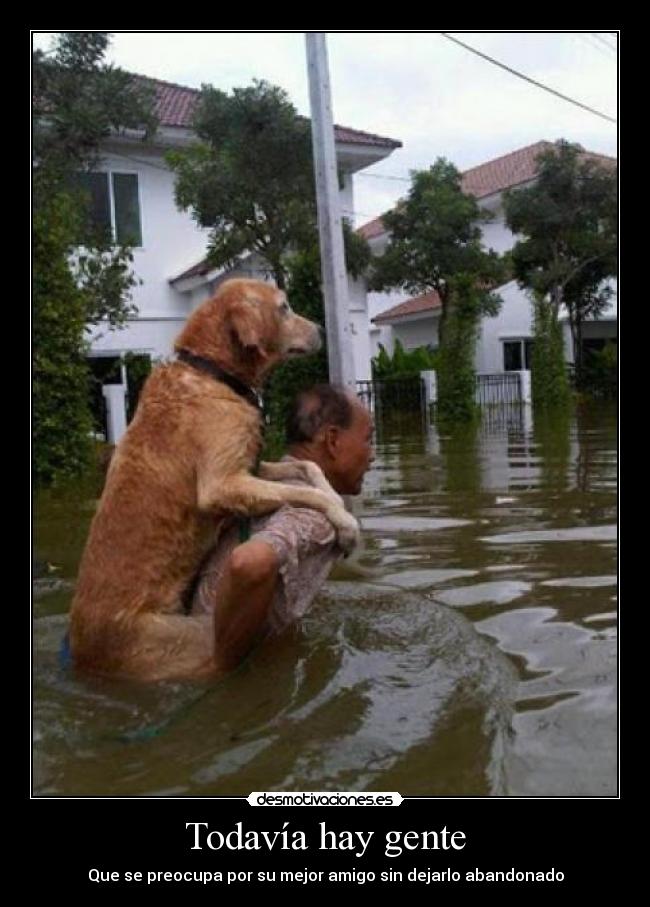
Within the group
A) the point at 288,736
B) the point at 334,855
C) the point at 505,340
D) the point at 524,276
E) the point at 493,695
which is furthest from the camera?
the point at 505,340

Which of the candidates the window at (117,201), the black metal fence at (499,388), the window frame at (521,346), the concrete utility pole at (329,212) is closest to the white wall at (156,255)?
the window at (117,201)

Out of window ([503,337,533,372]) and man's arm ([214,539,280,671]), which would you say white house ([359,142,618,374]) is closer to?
window ([503,337,533,372])

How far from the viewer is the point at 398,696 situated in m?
3.97

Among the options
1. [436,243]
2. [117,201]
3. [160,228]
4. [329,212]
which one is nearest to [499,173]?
[436,243]

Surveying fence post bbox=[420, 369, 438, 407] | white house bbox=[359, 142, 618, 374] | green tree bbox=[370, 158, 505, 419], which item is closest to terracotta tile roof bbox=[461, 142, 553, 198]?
white house bbox=[359, 142, 618, 374]

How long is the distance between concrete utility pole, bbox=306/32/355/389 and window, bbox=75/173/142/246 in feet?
41.8

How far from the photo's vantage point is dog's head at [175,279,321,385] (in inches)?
173

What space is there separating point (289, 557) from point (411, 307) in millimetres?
39727

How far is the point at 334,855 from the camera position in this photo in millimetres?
2729

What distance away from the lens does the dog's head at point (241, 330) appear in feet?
14.4

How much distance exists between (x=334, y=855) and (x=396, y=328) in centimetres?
4256

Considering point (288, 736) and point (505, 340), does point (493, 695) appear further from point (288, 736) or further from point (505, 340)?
point (505, 340)

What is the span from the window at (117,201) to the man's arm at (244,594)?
2115cm

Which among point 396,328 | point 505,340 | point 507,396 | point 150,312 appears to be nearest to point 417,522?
point 150,312
